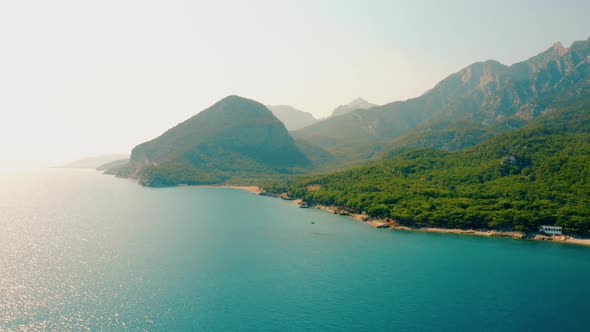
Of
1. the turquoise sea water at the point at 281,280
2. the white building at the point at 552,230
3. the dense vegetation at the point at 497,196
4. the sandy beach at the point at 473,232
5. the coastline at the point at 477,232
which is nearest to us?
the turquoise sea water at the point at 281,280

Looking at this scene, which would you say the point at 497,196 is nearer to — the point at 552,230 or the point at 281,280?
the point at 552,230

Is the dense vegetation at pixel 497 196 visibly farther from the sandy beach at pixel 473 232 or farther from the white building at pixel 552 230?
the white building at pixel 552 230

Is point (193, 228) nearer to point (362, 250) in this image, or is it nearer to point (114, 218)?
point (114, 218)

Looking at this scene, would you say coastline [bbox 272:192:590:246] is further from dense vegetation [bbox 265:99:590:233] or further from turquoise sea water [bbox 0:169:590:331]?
turquoise sea water [bbox 0:169:590:331]

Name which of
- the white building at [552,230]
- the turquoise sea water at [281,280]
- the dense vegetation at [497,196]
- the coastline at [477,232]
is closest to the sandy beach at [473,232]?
the coastline at [477,232]

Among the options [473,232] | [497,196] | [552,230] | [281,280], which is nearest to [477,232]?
[473,232]

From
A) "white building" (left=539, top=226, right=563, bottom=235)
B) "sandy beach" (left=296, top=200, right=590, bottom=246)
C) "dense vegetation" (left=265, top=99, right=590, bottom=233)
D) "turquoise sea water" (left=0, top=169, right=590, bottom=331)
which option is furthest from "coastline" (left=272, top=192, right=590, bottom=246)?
"turquoise sea water" (left=0, top=169, right=590, bottom=331)

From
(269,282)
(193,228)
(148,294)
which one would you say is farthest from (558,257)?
(193,228)

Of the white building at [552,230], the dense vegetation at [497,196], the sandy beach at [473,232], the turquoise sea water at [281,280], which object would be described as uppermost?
the dense vegetation at [497,196]
